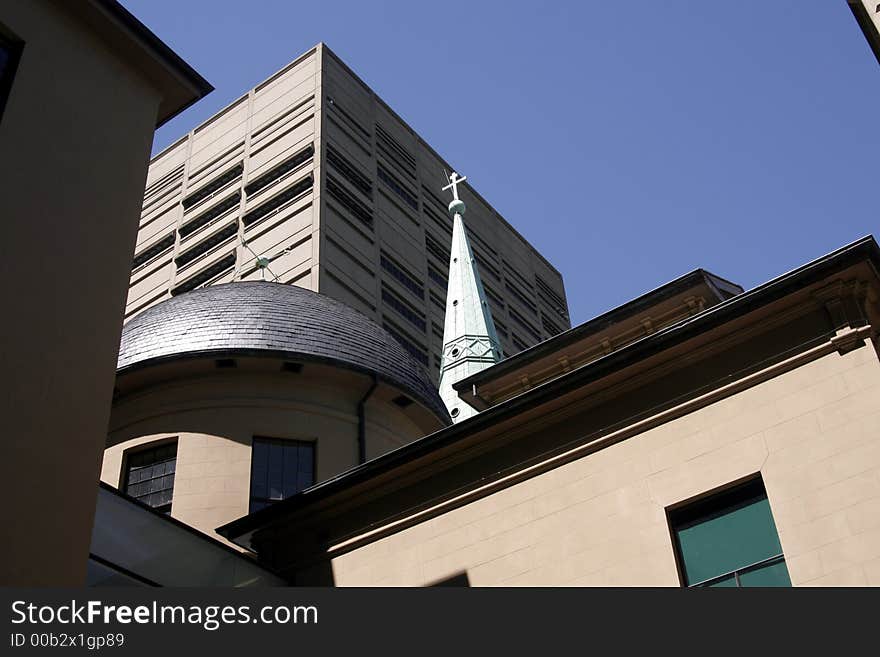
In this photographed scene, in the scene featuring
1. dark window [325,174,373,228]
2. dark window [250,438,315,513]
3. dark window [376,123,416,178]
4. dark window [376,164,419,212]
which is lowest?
dark window [250,438,315,513]

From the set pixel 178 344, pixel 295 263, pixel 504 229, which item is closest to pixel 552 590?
pixel 178 344

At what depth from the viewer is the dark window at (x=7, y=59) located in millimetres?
12164

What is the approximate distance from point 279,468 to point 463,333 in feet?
72.3

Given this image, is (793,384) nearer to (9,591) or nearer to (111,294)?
(111,294)

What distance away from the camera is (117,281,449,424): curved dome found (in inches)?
925

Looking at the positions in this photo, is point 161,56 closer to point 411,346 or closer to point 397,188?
point 411,346

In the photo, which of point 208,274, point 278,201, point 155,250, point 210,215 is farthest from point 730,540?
point 155,250

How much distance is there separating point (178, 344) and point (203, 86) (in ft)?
31.2

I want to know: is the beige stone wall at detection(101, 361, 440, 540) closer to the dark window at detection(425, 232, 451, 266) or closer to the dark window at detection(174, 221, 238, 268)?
the dark window at detection(174, 221, 238, 268)

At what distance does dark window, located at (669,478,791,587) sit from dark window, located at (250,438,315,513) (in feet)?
32.0

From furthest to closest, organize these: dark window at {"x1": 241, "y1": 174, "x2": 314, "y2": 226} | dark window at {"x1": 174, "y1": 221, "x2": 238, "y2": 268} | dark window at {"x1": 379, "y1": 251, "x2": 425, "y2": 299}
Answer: dark window at {"x1": 174, "y1": 221, "x2": 238, "y2": 268} → dark window at {"x1": 379, "y1": 251, "x2": 425, "y2": 299} → dark window at {"x1": 241, "y1": 174, "x2": 314, "y2": 226}

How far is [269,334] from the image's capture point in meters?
23.8

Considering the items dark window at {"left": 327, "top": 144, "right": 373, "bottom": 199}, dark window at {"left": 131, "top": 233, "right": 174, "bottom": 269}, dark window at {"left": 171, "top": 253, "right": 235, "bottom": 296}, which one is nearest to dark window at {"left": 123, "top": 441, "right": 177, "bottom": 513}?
dark window at {"left": 171, "top": 253, "right": 235, "bottom": 296}

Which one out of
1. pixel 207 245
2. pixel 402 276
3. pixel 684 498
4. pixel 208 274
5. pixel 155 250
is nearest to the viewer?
pixel 684 498
